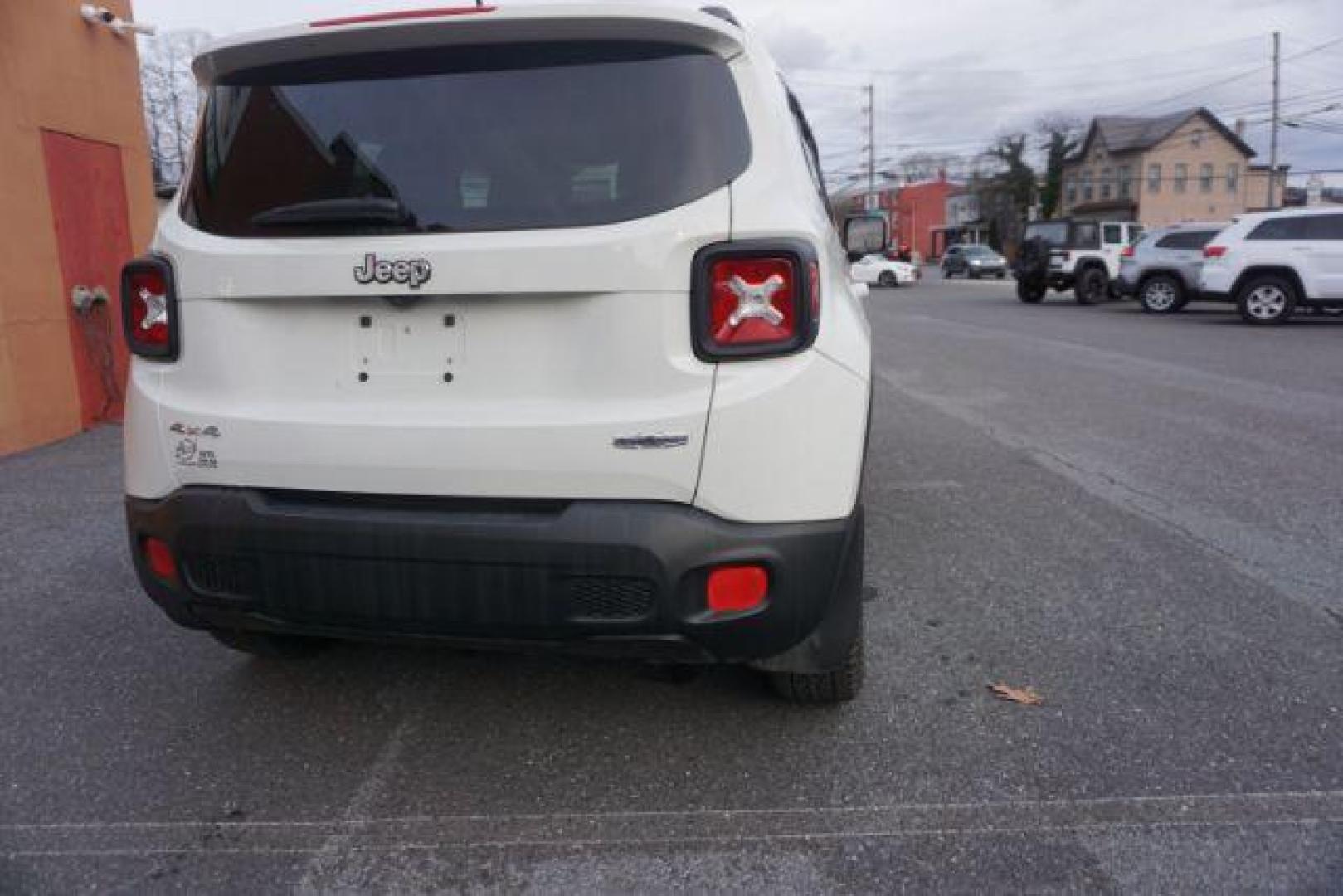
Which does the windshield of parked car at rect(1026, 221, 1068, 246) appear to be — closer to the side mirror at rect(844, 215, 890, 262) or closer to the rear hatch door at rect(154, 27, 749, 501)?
the side mirror at rect(844, 215, 890, 262)

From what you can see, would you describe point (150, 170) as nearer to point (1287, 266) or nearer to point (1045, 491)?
point (1045, 491)

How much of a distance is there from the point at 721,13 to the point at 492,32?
0.63 metres

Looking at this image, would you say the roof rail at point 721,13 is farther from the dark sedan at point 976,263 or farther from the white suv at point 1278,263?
the dark sedan at point 976,263

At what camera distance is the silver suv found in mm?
18594

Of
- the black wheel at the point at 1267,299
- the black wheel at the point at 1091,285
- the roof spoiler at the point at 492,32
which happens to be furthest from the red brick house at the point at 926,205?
the roof spoiler at the point at 492,32

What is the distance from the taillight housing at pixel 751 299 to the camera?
2.20 meters

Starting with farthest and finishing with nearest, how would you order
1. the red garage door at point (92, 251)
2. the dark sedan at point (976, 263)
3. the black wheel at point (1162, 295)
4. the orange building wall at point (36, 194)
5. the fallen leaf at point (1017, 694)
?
the dark sedan at point (976, 263)
the black wheel at point (1162, 295)
the red garage door at point (92, 251)
the orange building wall at point (36, 194)
the fallen leaf at point (1017, 694)

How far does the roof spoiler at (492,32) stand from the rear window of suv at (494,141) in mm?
25

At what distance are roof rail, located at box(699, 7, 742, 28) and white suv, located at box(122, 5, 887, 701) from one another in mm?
104

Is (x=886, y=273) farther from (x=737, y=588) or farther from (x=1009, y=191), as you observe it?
A: (x=1009, y=191)

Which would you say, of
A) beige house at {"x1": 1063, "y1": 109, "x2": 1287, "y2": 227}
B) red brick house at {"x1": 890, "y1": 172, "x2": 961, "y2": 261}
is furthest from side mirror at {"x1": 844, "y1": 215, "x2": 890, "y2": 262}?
red brick house at {"x1": 890, "y1": 172, "x2": 961, "y2": 261}

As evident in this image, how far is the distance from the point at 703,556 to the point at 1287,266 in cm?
1650

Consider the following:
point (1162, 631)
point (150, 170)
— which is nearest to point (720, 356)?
point (1162, 631)

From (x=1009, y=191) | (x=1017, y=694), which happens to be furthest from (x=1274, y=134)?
(x=1017, y=694)
